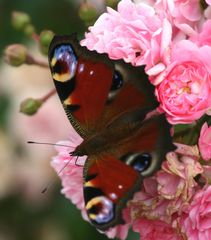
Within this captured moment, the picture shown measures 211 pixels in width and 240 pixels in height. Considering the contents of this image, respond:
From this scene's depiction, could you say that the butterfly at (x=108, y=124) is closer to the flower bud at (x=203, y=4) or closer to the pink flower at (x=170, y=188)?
the pink flower at (x=170, y=188)

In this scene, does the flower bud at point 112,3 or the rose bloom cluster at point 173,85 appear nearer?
the rose bloom cluster at point 173,85

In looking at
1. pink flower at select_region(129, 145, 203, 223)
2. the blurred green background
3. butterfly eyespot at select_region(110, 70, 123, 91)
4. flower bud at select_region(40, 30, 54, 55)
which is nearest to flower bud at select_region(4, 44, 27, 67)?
flower bud at select_region(40, 30, 54, 55)

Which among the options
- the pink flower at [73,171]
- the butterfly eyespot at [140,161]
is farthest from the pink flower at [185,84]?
the pink flower at [73,171]

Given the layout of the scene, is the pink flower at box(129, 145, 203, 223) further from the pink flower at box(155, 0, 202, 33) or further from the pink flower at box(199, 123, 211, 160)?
the pink flower at box(155, 0, 202, 33)

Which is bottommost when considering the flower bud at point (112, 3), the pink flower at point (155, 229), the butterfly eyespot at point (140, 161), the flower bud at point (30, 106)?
the pink flower at point (155, 229)

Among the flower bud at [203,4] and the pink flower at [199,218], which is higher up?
the flower bud at [203,4]

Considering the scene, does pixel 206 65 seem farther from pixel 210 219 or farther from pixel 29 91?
pixel 29 91

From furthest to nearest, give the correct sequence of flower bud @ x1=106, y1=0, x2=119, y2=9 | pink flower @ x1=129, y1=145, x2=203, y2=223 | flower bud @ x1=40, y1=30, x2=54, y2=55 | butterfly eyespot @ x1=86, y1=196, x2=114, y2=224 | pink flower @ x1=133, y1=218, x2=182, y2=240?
flower bud @ x1=40, y1=30, x2=54, y2=55 < flower bud @ x1=106, y1=0, x2=119, y2=9 < pink flower @ x1=133, y1=218, x2=182, y2=240 < pink flower @ x1=129, y1=145, x2=203, y2=223 < butterfly eyespot @ x1=86, y1=196, x2=114, y2=224
